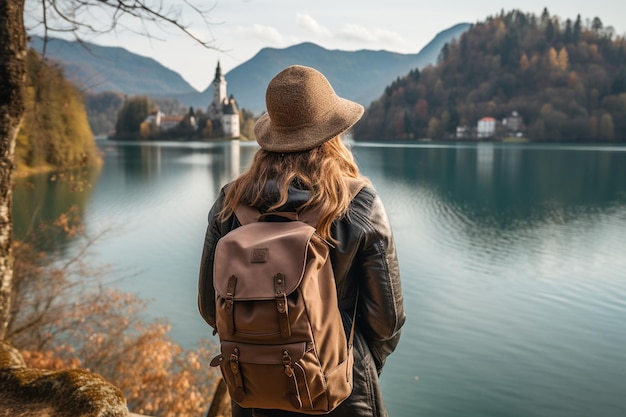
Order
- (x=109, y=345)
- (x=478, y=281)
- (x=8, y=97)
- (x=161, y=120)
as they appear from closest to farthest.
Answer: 1. (x=8, y=97)
2. (x=109, y=345)
3. (x=478, y=281)
4. (x=161, y=120)

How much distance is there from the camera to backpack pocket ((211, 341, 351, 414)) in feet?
4.36

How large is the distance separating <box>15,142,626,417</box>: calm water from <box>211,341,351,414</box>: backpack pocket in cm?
120

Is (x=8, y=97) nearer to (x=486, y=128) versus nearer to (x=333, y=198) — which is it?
(x=333, y=198)

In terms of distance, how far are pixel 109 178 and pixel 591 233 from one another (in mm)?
22464

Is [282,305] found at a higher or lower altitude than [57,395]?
higher

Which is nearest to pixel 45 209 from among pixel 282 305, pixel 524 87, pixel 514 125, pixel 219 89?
pixel 282 305

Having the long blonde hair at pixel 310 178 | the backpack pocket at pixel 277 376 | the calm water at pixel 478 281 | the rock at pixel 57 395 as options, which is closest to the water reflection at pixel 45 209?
the calm water at pixel 478 281

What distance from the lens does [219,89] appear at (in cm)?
8144

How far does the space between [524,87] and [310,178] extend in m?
97.8

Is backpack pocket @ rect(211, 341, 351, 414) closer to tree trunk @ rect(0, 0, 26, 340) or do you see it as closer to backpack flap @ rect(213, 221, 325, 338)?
backpack flap @ rect(213, 221, 325, 338)

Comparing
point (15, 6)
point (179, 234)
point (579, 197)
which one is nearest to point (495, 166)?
point (579, 197)

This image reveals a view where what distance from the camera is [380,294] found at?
1.50m

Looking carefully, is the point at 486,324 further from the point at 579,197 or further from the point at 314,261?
the point at 579,197

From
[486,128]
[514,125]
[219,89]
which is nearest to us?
[219,89]
